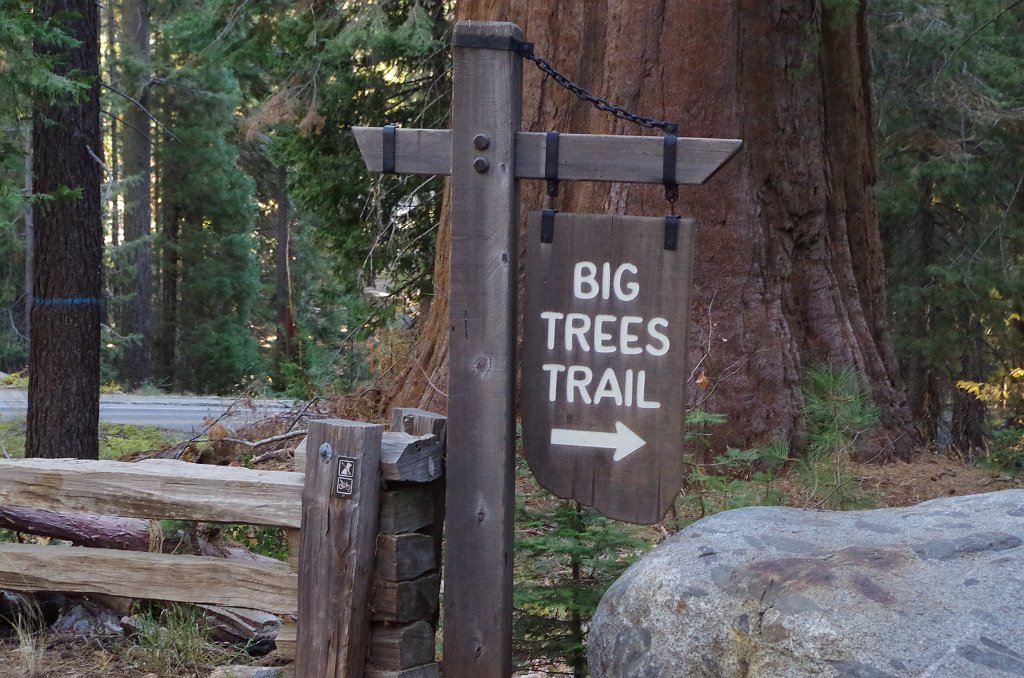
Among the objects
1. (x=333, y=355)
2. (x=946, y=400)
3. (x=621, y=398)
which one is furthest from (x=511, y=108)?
(x=946, y=400)

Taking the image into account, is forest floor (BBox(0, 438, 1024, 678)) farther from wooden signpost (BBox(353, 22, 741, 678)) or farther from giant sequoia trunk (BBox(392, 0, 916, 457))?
giant sequoia trunk (BBox(392, 0, 916, 457))

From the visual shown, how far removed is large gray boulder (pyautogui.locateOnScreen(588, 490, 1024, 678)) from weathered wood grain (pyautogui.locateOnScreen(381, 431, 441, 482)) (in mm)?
870

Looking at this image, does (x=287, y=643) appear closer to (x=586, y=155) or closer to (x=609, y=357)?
(x=609, y=357)

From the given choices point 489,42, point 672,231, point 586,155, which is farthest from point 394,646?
point 489,42

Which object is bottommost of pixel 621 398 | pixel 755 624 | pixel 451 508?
pixel 755 624

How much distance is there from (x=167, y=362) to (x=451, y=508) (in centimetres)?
2911

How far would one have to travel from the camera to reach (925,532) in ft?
11.5

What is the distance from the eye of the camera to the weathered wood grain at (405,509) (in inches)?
155

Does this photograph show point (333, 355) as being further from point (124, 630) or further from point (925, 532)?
point (925, 532)

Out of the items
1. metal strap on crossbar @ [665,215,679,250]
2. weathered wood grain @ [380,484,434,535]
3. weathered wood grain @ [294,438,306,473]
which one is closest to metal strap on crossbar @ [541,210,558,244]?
metal strap on crossbar @ [665,215,679,250]

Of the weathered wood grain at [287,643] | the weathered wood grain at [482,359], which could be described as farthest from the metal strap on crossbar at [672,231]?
the weathered wood grain at [287,643]

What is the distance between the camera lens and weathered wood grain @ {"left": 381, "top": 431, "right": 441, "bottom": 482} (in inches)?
153

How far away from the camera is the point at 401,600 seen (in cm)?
394

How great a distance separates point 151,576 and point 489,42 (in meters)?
2.67
